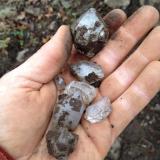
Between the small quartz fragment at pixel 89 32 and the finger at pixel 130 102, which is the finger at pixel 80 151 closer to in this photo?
the finger at pixel 130 102

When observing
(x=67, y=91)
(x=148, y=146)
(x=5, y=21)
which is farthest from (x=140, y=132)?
(x=5, y=21)

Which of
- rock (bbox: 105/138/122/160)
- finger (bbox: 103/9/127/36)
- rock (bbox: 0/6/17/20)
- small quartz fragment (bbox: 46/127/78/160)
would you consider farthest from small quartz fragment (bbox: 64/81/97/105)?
rock (bbox: 0/6/17/20)

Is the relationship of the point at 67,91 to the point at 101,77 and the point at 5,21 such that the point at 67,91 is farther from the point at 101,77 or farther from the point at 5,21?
the point at 5,21

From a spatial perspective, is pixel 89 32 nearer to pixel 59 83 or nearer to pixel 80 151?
pixel 59 83

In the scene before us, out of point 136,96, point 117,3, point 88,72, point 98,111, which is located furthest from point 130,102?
point 117,3

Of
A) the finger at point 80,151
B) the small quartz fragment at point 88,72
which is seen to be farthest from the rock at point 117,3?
the finger at point 80,151

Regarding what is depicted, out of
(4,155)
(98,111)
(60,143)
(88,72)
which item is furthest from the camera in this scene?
(88,72)

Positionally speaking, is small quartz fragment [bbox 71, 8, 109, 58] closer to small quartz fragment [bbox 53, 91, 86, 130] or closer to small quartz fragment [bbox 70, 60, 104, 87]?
small quartz fragment [bbox 70, 60, 104, 87]
